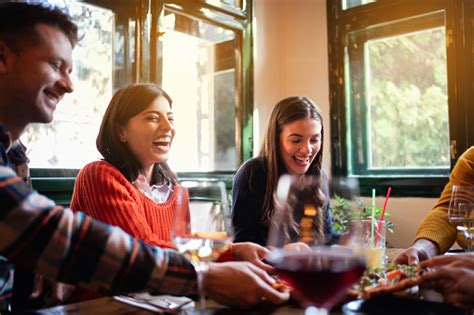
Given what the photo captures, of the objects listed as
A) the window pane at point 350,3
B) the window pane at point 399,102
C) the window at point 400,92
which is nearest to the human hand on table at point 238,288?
the window at point 400,92

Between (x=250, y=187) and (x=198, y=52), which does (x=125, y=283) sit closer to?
(x=250, y=187)

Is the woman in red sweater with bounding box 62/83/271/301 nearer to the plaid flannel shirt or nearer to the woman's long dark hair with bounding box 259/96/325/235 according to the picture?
the woman's long dark hair with bounding box 259/96/325/235

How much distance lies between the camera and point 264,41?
346 cm

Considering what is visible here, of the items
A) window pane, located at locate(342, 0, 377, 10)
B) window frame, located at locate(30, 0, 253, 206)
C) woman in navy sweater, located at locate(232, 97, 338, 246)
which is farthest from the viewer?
window pane, located at locate(342, 0, 377, 10)

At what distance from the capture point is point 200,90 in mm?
3078

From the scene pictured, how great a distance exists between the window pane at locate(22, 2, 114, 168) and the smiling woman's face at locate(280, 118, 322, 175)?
3.29 feet

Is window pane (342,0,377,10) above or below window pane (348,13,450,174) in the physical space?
above

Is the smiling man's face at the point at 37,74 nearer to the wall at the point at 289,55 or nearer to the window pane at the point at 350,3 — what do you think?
the wall at the point at 289,55

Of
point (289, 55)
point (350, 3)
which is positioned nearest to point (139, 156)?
point (289, 55)

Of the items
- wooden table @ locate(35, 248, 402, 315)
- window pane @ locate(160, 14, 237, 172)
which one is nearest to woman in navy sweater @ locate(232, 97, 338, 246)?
window pane @ locate(160, 14, 237, 172)

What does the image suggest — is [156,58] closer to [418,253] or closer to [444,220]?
[444,220]

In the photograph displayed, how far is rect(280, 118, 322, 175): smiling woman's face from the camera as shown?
203 cm

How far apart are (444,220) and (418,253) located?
47cm

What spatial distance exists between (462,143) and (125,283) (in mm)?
2581
